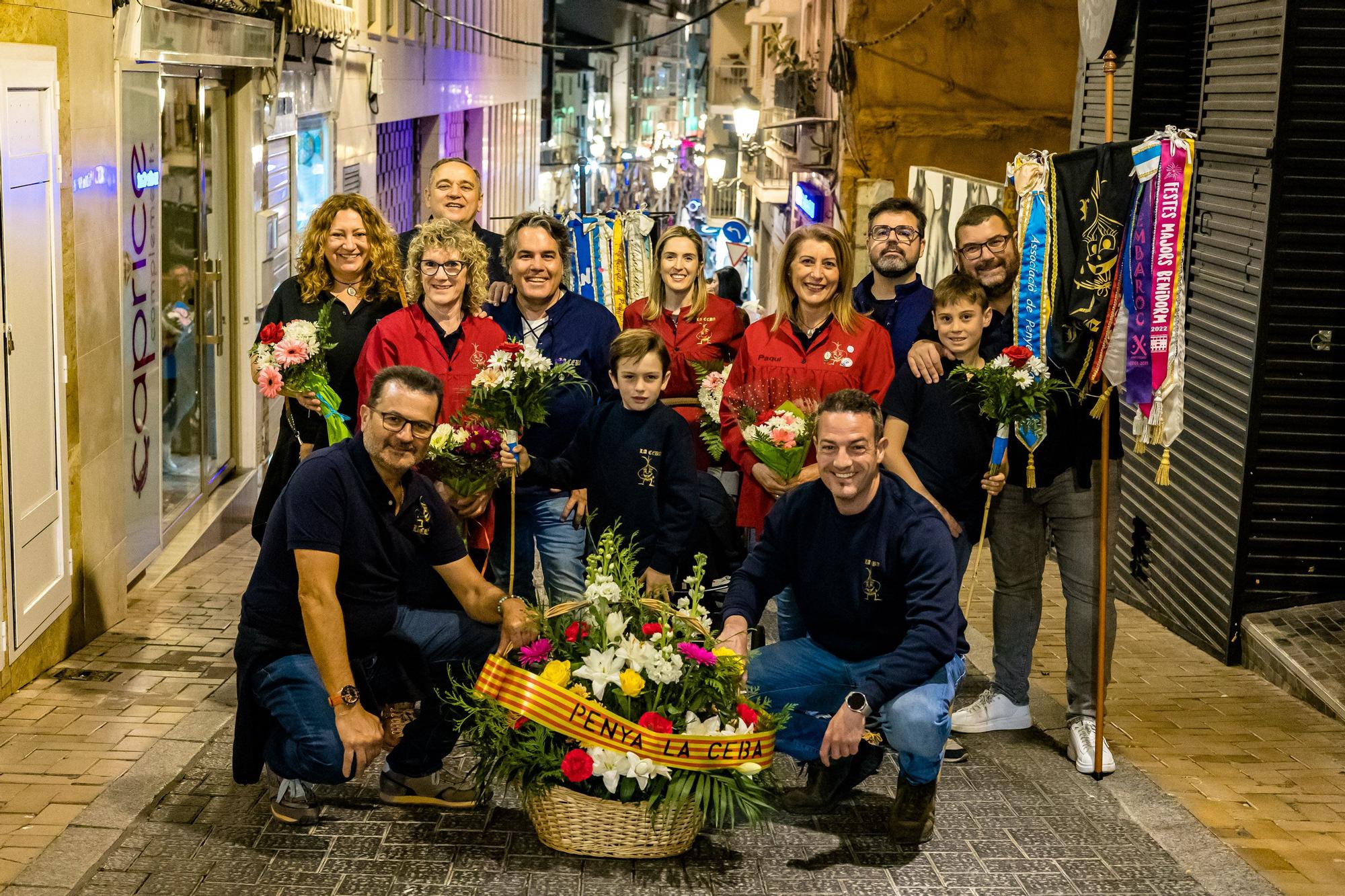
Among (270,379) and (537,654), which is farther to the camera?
(270,379)

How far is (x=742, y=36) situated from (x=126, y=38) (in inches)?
1487

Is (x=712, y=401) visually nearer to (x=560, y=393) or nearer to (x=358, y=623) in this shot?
(x=560, y=393)

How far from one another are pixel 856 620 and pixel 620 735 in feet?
3.53

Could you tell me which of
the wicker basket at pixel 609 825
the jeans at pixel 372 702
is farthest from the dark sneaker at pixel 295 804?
the wicker basket at pixel 609 825

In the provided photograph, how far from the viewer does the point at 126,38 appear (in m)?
8.09

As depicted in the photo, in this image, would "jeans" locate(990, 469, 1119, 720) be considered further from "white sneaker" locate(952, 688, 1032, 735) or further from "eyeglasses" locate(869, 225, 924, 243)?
"eyeglasses" locate(869, 225, 924, 243)

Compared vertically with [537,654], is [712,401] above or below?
above

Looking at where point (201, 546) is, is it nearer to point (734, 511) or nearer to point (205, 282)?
point (205, 282)

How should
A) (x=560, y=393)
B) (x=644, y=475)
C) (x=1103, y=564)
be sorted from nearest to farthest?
(x=1103, y=564), (x=644, y=475), (x=560, y=393)

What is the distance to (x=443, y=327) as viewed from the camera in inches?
260

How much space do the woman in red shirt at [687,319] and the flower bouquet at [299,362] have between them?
179 centimetres

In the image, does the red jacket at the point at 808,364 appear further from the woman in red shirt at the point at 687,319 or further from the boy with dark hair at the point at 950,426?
the woman in red shirt at the point at 687,319

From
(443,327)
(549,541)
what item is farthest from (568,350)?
(549,541)

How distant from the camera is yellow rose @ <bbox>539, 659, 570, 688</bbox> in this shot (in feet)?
16.9
